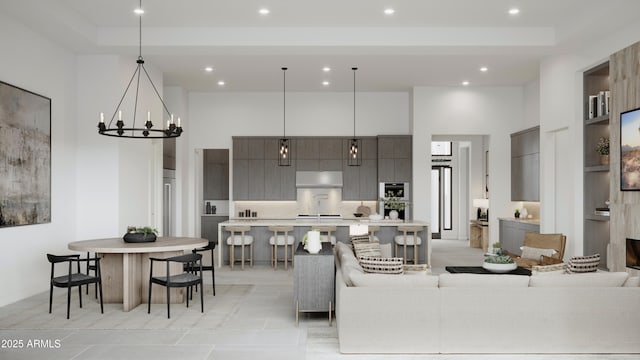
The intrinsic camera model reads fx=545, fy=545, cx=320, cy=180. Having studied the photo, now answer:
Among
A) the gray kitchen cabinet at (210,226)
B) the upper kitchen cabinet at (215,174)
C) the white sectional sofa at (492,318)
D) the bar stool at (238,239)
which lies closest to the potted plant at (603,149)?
the white sectional sofa at (492,318)

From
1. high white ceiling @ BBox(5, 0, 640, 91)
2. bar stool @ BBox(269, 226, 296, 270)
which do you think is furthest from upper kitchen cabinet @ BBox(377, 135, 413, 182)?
bar stool @ BBox(269, 226, 296, 270)

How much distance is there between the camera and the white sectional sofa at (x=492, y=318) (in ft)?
14.6

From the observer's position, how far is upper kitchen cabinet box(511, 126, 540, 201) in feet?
32.4

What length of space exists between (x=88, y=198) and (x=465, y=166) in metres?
10.3

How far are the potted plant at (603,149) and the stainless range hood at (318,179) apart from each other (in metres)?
5.66

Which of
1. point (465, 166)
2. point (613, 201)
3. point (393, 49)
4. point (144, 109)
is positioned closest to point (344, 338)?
point (613, 201)

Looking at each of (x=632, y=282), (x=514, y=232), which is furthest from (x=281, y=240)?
(x=632, y=282)

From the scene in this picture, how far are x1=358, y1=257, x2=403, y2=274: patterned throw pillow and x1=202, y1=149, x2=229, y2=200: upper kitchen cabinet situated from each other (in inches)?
345

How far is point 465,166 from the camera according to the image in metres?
15.1

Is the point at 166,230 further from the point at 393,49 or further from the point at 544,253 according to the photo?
the point at 544,253

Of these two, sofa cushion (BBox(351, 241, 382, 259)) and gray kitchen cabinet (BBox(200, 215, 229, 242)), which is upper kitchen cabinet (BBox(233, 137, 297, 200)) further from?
sofa cushion (BBox(351, 241, 382, 259))

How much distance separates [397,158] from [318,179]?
1764mm

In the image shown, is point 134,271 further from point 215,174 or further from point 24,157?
point 215,174

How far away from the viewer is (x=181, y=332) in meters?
5.22
